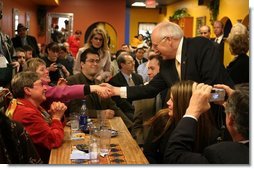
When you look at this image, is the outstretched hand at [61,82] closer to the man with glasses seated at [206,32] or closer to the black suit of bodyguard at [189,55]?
the black suit of bodyguard at [189,55]

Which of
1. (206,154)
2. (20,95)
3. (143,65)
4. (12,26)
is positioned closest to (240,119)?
(206,154)

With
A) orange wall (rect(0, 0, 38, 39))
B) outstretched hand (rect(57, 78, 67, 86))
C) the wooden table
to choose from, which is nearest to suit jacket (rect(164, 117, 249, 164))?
the wooden table

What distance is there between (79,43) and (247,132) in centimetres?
105

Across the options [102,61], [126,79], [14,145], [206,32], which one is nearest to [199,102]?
[14,145]

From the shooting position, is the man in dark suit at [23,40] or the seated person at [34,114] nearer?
the seated person at [34,114]

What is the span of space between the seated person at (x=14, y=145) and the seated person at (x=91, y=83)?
83 cm

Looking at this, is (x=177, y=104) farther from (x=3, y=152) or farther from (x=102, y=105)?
(x=102, y=105)

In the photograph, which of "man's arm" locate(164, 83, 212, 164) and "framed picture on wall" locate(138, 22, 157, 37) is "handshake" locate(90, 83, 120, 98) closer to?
"framed picture on wall" locate(138, 22, 157, 37)

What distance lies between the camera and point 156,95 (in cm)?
208

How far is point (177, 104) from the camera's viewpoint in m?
1.46

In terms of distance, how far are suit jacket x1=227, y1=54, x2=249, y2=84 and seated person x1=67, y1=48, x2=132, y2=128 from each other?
912mm

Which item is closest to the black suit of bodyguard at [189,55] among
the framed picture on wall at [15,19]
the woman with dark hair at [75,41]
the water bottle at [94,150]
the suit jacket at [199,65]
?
the suit jacket at [199,65]

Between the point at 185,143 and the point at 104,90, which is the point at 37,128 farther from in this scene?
the point at 185,143

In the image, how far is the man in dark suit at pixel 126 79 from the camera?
8.77ft
